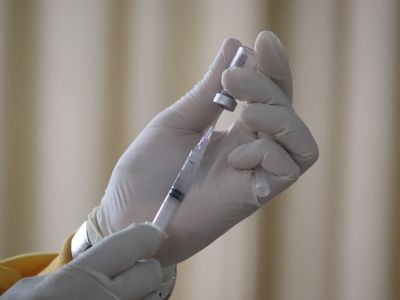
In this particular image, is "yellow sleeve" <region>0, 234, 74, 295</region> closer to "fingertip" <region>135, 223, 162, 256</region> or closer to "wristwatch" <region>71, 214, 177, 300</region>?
"wristwatch" <region>71, 214, 177, 300</region>

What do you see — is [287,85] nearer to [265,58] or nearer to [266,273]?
[265,58]

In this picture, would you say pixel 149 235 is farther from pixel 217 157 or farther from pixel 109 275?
pixel 217 157

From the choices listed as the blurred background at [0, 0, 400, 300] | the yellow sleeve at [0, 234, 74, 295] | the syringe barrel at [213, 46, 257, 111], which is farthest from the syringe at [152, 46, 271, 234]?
the blurred background at [0, 0, 400, 300]

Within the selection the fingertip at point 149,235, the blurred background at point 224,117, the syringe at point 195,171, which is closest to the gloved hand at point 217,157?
the syringe at point 195,171

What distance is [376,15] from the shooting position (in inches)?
57.4

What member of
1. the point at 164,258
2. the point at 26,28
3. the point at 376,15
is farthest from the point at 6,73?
the point at 376,15

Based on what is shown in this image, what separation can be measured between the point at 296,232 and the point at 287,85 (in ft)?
2.32

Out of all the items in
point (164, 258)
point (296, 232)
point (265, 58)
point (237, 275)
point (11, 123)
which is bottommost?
point (237, 275)

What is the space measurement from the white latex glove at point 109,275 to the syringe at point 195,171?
108mm

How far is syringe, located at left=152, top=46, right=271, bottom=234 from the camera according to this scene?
0.82 m

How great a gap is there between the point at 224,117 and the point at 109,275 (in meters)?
0.81

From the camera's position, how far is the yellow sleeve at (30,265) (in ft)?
3.14

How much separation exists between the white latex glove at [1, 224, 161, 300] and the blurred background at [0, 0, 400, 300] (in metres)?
0.74

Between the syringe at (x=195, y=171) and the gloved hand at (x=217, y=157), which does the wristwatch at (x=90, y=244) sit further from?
the syringe at (x=195, y=171)
